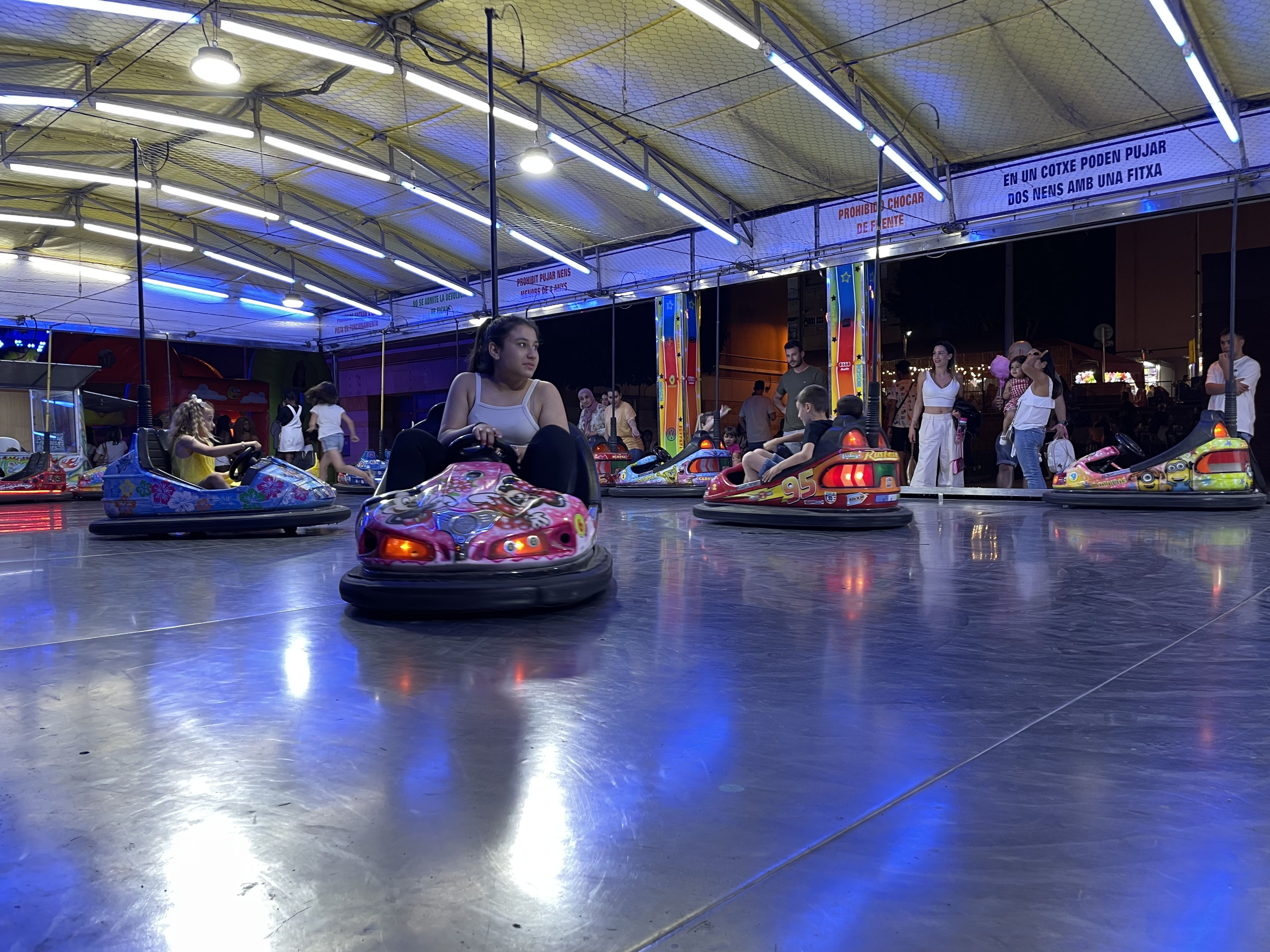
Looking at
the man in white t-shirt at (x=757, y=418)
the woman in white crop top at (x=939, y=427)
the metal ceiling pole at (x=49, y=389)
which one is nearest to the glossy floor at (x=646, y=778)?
the woman in white crop top at (x=939, y=427)

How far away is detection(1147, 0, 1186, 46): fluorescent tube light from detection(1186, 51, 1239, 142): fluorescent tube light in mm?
133

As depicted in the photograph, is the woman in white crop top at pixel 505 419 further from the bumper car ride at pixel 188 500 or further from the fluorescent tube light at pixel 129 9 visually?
the fluorescent tube light at pixel 129 9

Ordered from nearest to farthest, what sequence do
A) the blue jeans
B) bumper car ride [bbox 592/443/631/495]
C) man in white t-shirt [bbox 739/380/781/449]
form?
the blue jeans < bumper car ride [bbox 592/443/631/495] < man in white t-shirt [bbox 739/380/781/449]

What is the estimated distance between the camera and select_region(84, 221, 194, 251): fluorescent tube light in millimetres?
11922

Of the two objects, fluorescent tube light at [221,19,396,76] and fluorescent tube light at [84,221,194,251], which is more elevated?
fluorescent tube light at [221,19,396,76]

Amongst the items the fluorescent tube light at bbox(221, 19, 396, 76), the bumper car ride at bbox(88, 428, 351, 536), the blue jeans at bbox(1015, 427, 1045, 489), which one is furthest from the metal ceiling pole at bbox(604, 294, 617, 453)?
the bumper car ride at bbox(88, 428, 351, 536)

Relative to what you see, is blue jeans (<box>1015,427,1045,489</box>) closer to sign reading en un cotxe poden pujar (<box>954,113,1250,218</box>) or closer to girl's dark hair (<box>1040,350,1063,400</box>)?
girl's dark hair (<box>1040,350,1063,400</box>)

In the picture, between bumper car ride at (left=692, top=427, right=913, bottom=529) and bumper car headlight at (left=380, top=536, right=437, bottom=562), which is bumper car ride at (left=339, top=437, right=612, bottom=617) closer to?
bumper car headlight at (left=380, top=536, right=437, bottom=562)

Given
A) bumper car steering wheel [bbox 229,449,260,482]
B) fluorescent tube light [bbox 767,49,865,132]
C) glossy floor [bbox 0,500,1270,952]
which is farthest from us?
fluorescent tube light [bbox 767,49,865,132]

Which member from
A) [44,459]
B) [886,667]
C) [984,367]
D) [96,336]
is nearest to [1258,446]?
[984,367]

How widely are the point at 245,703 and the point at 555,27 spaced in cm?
696

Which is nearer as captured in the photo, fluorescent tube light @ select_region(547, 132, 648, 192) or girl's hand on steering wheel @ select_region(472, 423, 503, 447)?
girl's hand on steering wheel @ select_region(472, 423, 503, 447)

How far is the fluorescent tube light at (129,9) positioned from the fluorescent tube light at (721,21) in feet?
11.4

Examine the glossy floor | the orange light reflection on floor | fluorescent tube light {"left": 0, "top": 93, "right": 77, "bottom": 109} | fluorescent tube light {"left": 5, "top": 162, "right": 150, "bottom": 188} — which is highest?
fluorescent tube light {"left": 5, "top": 162, "right": 150, "bottom": 188}
